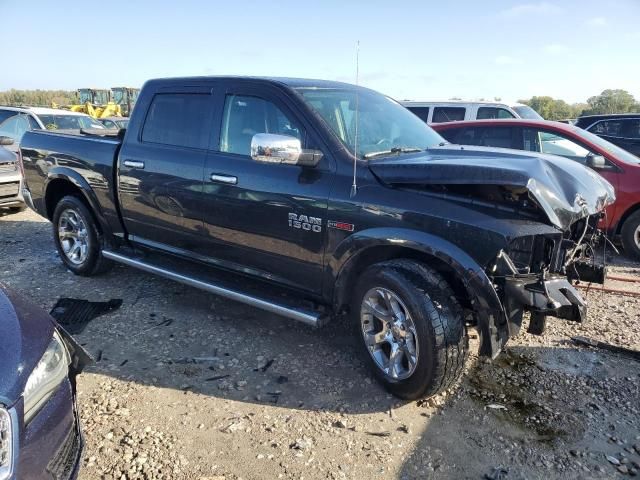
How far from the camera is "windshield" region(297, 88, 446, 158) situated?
3.68 m

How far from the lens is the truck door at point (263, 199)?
140 inches

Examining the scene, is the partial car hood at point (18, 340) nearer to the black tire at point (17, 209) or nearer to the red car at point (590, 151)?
the red car at point (590, 151)

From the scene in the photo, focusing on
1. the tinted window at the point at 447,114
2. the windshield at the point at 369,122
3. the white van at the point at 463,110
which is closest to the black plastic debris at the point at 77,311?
the windshield at the point at 369,122

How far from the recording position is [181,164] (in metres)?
4.25

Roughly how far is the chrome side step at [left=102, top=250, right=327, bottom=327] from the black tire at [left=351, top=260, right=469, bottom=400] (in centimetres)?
56

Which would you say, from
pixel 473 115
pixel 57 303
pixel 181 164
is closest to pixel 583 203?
pixel 181 164

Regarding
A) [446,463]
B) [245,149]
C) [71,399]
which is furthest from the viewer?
[245,149]

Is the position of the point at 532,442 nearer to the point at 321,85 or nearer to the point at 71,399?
Answer: the point at 71,399

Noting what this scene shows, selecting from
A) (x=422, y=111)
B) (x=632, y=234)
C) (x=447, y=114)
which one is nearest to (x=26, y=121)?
(x=422, y=111)

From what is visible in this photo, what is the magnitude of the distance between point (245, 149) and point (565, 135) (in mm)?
4534

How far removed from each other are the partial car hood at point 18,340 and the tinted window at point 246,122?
6.40 ft

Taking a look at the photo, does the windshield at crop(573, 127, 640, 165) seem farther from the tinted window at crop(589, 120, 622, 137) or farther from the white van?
the tinted window at crop(589, 120, 622, 137)

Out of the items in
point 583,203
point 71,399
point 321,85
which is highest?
point 321,85

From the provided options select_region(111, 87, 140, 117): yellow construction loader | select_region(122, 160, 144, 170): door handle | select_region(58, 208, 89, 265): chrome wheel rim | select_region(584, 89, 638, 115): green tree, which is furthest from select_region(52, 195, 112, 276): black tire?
select_region(584, 89, 638, 115): green tree
